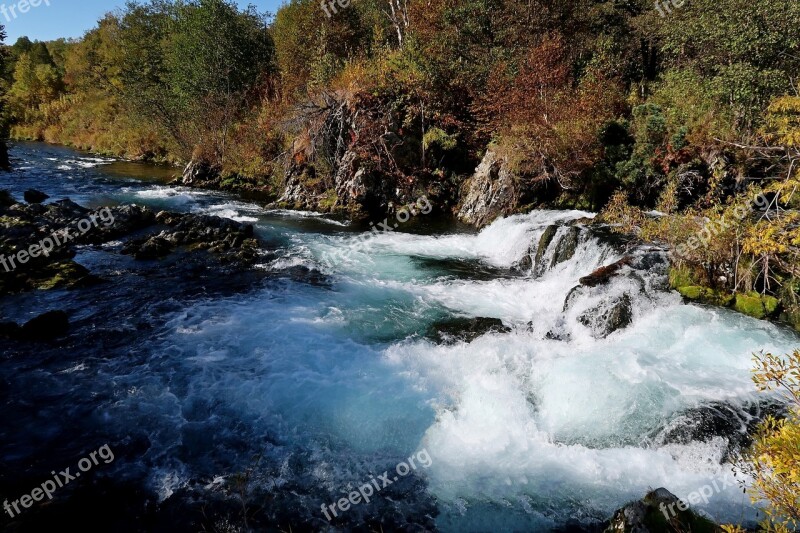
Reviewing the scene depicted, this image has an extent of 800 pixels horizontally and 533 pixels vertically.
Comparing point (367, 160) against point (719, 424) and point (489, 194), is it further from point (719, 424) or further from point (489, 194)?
point (719, 424)

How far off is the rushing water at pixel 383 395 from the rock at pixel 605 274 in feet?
3.41

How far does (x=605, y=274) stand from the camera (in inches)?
432

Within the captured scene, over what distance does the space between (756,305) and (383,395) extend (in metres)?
8.88

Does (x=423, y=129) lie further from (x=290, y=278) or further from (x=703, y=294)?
(x=703, y=294)

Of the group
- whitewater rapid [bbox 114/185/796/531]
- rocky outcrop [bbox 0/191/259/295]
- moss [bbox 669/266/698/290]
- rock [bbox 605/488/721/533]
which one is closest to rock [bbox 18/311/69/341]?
whitewater rapid [bbox 114/185/796/531]

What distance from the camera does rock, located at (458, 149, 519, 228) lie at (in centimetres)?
1858

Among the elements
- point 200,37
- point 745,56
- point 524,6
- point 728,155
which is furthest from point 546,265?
point 200,37

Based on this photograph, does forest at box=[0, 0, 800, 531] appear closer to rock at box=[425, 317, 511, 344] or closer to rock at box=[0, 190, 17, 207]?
rock at box=[0, 190, 17, 207]

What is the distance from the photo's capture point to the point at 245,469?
647cm

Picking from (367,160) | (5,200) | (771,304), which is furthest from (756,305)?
(5,200)

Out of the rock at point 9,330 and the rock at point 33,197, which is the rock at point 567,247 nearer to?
the rock at point 9,330

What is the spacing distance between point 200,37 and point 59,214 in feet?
63.9

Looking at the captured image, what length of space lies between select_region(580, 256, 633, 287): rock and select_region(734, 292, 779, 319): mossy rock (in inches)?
99.9

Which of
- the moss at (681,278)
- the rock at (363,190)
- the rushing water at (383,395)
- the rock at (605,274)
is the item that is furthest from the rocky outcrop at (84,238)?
the moss at (681,278)
